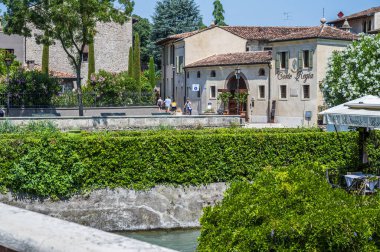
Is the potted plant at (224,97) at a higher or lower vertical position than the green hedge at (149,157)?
higher

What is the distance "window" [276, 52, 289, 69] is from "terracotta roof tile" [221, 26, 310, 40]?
8.85 meters

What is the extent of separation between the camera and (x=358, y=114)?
17844mm

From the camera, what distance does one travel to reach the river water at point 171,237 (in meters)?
16.8

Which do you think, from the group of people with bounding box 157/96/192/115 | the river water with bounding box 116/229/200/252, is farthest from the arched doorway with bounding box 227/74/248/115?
the river water with bounding box 116/229/200/252

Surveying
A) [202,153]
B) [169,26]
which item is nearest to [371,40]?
[202,153]

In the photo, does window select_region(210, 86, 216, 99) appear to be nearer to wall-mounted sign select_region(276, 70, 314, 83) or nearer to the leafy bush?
wall-mounted sign select_region(276, 70, 314, 83)

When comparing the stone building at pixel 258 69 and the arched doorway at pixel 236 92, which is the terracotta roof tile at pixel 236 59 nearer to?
the stone building at pixel 258 69

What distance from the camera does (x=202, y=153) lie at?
65.0ft

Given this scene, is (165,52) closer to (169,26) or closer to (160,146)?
(169,26)

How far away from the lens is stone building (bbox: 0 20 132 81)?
185 ft

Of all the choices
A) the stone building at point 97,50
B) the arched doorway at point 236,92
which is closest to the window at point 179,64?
the stone building at point 97,50

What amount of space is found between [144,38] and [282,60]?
40.5 m

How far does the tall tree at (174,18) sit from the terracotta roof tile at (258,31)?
16.4 m

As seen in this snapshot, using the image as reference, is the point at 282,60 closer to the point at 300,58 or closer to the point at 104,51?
the point at 300,58
